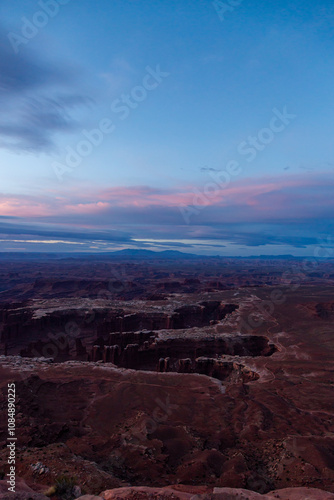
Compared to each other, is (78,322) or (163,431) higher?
(163,431)

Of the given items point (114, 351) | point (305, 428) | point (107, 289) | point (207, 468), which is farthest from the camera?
point (107, 289)

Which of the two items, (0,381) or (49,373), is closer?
(0,381)

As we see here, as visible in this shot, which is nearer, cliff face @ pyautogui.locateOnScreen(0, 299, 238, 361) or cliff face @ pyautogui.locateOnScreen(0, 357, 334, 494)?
cliff face @ pyautogui.locateOnScreen(0, 357, 334, 494)

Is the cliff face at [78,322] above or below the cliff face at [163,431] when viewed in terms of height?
below

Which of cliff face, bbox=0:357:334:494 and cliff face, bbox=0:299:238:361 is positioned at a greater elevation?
cliff face, bbox=0:357:334:494

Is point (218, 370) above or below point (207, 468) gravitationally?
below

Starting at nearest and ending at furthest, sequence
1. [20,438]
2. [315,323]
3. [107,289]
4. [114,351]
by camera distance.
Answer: [20,438]
[114,351]
[315,323]
[107,289]

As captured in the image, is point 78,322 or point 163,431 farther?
point 78,322

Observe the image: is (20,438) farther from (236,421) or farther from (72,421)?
(236,421)

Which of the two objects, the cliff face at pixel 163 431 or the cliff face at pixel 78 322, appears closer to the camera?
the cliff face at pixel 163 431

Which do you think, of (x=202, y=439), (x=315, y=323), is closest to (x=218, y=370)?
(x=202, y=439)
